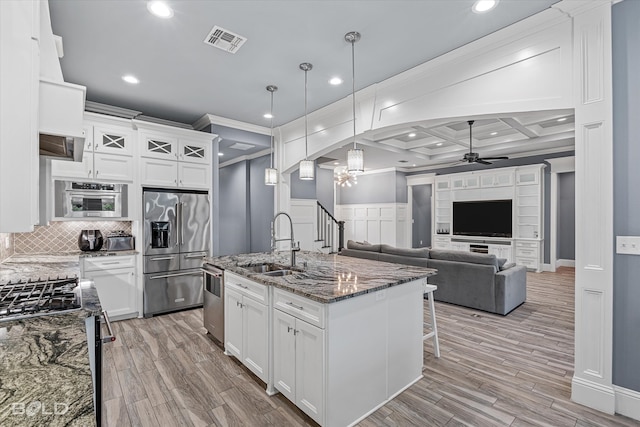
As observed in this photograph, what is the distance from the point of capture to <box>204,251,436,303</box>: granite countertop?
2.11 meters

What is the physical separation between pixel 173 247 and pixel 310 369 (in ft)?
10.3

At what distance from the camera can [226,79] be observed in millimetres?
3555

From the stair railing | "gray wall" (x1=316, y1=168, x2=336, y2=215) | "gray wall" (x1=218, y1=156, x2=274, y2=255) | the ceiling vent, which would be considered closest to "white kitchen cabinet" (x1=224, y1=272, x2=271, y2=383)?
the ceiling vent

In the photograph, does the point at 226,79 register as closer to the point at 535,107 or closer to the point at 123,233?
the point at 123,233

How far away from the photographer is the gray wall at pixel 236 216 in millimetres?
6887

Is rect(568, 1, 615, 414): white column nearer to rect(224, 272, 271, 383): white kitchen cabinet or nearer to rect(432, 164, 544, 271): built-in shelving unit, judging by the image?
rect(224, 272, 271, 383): white kitchen cabinet

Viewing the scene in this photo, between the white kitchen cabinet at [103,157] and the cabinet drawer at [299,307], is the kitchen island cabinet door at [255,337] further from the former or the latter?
the white kitchen cabinet at [103,157]

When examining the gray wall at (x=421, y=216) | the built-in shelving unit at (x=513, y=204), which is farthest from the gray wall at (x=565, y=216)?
the gray wall at (x=421, y=216)

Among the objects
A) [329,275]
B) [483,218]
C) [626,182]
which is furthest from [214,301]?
[483,218]

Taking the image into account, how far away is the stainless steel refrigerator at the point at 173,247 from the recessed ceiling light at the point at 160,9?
250 cm

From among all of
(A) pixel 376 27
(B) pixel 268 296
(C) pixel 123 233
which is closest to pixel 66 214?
(C) pixel 123 233

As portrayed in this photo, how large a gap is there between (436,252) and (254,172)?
4.00 m

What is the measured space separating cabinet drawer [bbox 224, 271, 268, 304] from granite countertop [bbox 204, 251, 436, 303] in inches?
3.0

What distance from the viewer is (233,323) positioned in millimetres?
3023
